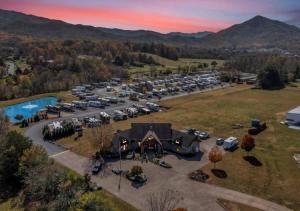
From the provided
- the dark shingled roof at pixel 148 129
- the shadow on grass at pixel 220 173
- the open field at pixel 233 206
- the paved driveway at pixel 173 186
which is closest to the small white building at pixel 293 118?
the paved driveway at pixel 173 186

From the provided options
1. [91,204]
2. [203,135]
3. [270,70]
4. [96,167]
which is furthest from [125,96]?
[91,204]

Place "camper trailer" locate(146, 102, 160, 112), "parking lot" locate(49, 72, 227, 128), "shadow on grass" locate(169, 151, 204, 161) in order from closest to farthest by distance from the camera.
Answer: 1. "shadow on grass" locate(169, 151, 204, 161)
2. "parking lot" locate(49, 72, 227, 128)
3. "camper trailer" locate(146, 102, 160, 112)

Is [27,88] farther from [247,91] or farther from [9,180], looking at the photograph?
[247,91]

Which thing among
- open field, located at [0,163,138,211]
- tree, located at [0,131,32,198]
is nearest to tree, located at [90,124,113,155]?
tree, located at [0,131,32,198]

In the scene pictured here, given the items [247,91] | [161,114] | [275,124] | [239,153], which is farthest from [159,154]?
[247,91]

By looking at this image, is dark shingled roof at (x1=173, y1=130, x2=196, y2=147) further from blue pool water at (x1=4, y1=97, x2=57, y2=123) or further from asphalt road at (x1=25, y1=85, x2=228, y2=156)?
blue pool water at (x1=4, y1=97, x2=57, y2=123)
